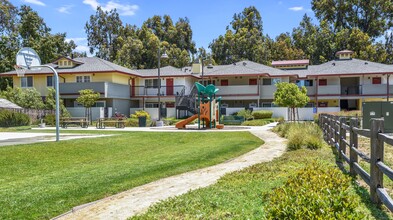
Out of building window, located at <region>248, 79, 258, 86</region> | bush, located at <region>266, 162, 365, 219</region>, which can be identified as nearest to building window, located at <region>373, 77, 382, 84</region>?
building window, located at <region>248, 79, 258, 86</region>

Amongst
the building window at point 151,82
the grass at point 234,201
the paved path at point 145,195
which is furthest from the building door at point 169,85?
the grass at point 234,201

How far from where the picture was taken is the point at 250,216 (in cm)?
516

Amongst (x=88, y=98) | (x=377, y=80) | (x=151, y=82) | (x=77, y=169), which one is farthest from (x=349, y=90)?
(x=77, y=169)

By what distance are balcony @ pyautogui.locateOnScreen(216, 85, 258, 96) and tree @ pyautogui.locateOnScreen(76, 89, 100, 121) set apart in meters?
13.6

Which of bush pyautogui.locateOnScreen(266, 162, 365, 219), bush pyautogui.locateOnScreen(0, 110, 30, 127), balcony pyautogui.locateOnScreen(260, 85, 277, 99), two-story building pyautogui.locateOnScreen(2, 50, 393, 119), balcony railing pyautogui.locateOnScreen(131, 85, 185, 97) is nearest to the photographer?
bush pyautogui.locateOnScreen(266, 162, 365, 219)

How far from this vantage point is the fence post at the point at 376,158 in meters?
5.73

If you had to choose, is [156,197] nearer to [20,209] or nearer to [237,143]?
[20,209]

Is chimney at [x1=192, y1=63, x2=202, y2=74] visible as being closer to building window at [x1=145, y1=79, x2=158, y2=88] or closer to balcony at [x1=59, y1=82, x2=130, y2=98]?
building window at [x1=145, y1=79, x2=158, y2=88]

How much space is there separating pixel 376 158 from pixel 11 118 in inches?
1200

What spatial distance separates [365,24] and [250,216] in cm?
6647

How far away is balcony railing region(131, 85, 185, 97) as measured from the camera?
43559mm

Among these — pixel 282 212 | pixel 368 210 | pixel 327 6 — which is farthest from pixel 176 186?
pixel 327 6

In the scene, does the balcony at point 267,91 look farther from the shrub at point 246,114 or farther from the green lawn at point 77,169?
the green lawn at point 77,169

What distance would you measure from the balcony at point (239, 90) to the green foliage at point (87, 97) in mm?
13576
